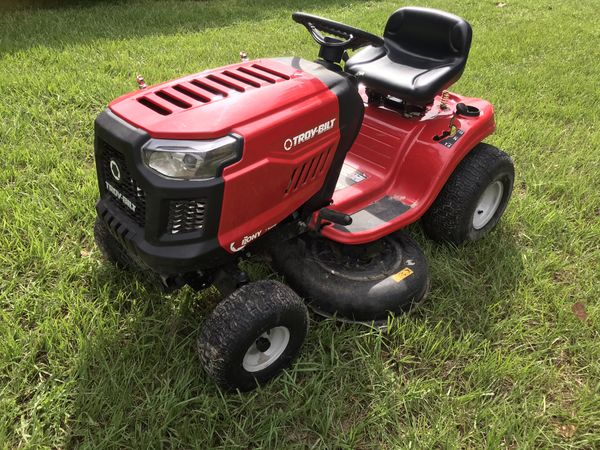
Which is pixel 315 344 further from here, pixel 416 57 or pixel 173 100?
pixel 416 57

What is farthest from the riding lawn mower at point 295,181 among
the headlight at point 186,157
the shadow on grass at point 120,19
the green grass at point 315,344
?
the shadow on grass at point 120,19

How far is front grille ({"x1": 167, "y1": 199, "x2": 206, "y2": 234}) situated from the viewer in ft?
5.03

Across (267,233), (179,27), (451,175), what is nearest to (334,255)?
(267,233)

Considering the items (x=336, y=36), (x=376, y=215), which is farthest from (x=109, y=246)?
(x=336, y=36)

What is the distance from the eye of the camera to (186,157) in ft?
4.86

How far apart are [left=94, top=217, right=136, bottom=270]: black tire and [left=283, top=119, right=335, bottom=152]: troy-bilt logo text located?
0.87 meters

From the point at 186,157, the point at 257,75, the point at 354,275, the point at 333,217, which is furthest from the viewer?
the point at 354,275

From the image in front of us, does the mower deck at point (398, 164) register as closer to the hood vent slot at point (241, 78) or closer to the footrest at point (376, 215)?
the footrest at point (376, 215)

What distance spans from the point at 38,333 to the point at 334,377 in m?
1.17

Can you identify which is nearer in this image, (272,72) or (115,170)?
(115,170)

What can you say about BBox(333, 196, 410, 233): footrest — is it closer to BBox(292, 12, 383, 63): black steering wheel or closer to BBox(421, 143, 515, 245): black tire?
BBox(421, 143, 515, 245): black tire

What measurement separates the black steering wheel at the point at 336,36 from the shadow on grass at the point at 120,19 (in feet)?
12.3

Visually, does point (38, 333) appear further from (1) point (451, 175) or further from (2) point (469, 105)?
(2) point (469, 105)

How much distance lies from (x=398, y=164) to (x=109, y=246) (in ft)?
4.60
